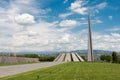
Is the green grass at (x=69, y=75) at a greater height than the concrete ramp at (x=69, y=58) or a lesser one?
lesser

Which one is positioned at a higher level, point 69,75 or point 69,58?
point 69,58

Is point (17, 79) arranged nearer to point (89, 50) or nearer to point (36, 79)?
point (36, 79)

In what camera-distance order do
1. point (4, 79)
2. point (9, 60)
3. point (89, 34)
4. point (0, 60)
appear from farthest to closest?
point (89, 34), point (9, 60), point (0, 60), point (4, 79)

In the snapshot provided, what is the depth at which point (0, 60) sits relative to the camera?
5359 centimetres

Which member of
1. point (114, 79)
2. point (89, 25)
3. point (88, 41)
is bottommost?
point (114, 79)

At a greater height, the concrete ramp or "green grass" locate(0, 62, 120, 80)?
the concrete ramp

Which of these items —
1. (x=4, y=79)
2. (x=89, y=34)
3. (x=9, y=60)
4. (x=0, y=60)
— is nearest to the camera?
(x=4, y=79)

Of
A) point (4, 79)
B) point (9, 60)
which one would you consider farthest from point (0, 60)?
point (4, 79)

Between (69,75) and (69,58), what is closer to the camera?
(69,75)

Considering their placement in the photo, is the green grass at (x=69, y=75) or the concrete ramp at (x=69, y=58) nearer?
the green grass at (x=69, y=75)

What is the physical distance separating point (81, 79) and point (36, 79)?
280 centimetres

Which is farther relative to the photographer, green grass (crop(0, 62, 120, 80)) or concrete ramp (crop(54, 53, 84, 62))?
concrete ramp (crop(54, 53, 84, 62))

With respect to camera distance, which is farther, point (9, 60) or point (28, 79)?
point (9, 60)

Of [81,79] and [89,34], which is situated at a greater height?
[89,34]
